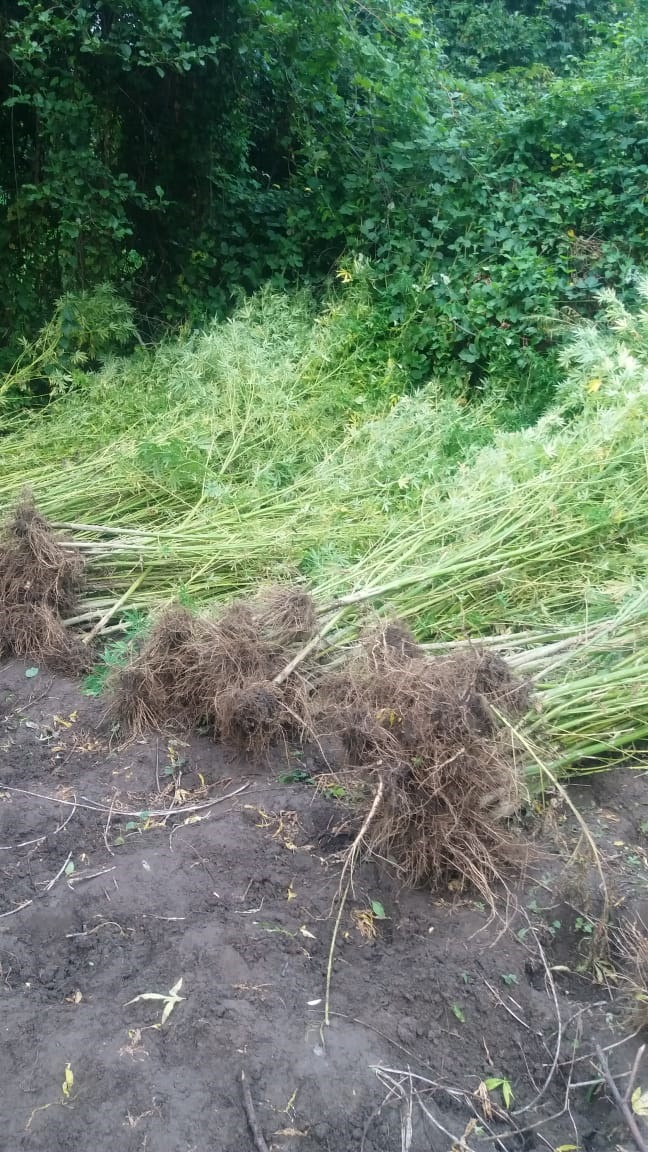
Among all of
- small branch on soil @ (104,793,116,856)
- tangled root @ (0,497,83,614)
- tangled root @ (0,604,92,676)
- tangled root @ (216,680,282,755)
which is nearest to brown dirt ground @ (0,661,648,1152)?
small branch on soil @ (104,793,116,856)

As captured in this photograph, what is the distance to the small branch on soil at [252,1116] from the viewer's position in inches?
78.0

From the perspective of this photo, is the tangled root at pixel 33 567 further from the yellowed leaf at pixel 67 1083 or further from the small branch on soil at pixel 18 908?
the yellowed leaf at pixel 67 1083

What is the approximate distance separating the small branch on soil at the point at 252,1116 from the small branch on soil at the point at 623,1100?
841 millimetres

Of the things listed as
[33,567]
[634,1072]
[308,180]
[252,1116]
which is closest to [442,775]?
[634,1072]

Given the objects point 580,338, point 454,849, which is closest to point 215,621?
point 454,849

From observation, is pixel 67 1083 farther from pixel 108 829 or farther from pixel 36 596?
pixel 36 596

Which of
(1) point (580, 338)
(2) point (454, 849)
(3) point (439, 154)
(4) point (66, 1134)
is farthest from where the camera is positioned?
(3) point (439, 154)

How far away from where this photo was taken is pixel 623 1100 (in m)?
2.15

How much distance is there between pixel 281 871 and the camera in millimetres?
2777

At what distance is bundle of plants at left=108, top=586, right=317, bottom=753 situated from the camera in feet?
10.7

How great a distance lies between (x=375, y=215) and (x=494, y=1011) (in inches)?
249

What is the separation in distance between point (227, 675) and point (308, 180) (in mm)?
5645

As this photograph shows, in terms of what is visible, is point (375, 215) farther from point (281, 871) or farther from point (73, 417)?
point (281, 871)

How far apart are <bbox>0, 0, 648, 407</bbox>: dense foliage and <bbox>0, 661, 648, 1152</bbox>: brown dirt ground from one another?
12.2ft
